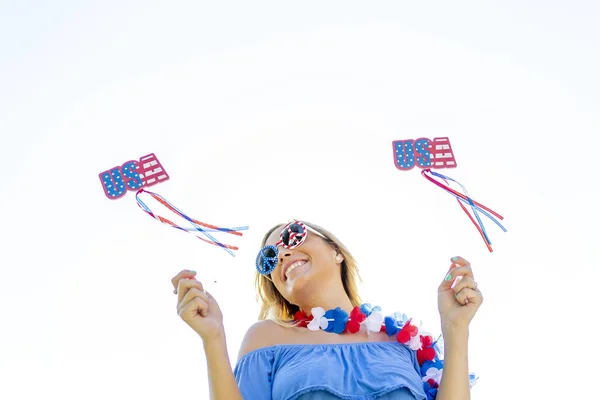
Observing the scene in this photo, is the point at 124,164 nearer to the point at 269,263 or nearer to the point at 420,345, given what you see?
the point at 269,263

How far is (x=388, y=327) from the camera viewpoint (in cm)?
336

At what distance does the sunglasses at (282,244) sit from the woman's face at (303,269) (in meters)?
0.03

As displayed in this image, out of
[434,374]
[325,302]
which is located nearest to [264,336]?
[325,302]

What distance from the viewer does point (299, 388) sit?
2.90m

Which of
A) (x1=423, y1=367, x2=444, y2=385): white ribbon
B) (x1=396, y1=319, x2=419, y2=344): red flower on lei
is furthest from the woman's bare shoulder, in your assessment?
(x1=423, y1=367, x2=444, y2=385): white ribbon

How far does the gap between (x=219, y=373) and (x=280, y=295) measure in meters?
1.01

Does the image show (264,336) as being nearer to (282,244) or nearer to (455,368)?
(282,244)

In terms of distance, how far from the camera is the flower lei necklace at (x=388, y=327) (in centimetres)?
332

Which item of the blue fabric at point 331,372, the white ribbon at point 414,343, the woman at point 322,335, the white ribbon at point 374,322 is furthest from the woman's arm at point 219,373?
the white ribbon at point 414,343

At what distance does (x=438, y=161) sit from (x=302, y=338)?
38.8 inches

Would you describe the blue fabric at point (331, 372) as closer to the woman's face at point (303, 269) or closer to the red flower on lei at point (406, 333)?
the red flower on lei at point (406, 333)

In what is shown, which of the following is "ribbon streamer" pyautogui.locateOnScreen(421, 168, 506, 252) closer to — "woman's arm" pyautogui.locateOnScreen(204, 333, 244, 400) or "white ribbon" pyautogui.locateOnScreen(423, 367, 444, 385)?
"white ribbon" pyautogui.locateOnScreen(423, 367, 444, 385)

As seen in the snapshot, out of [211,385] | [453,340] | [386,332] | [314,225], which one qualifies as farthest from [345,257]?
[211,385]

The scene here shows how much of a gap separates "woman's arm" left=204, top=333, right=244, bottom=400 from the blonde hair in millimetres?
893
